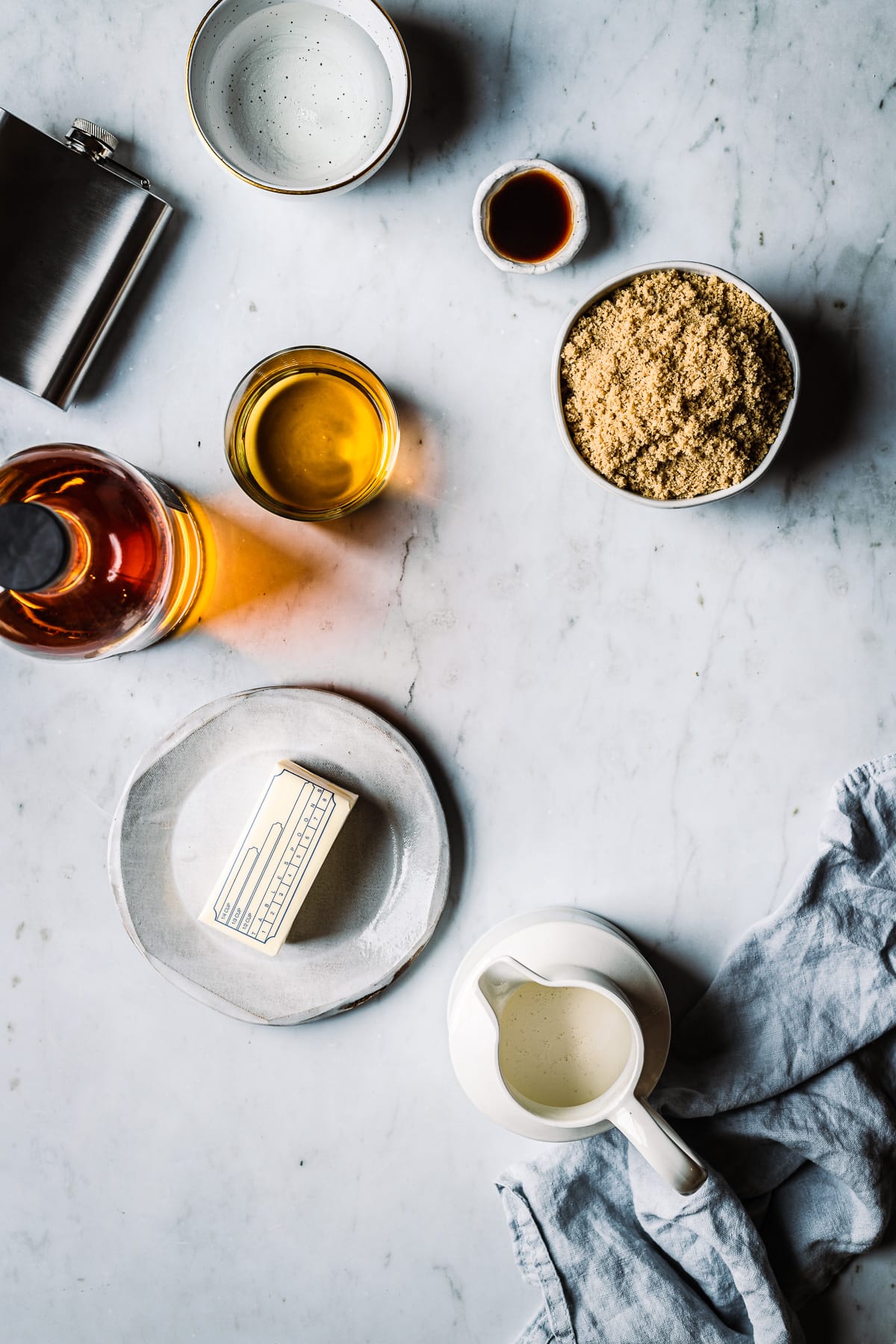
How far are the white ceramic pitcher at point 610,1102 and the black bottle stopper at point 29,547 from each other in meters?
0.53

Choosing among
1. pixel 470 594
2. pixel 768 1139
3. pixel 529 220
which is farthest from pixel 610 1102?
pixel 529 220

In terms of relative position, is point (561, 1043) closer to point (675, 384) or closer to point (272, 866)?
point (272, 866)

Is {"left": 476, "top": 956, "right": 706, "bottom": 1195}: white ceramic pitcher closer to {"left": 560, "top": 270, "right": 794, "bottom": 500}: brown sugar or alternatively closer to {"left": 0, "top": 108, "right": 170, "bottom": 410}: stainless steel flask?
{"left": 560, "top": 270, "right": 794, "bottom": 500}: brown sugar

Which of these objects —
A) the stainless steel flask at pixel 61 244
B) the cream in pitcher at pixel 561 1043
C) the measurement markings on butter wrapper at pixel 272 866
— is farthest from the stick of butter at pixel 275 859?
the stainless steel flask at pixel 61 244

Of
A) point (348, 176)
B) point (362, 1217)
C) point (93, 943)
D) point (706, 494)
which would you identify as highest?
point (348, 176)

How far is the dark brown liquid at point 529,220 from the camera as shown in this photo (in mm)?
951

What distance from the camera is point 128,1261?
105 centimetres

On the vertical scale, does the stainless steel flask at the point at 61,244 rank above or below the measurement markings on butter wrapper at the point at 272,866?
above

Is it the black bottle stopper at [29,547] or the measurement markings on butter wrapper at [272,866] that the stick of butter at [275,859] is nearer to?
the measurement markings on butter wrapper at [272,866]

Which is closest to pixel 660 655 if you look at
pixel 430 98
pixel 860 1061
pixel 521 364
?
pixel 521 364

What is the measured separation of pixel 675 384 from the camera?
857mm

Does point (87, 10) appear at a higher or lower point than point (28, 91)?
higher

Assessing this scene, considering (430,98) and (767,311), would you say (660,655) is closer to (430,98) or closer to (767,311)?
(767,311)

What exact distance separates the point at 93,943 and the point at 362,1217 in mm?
456
